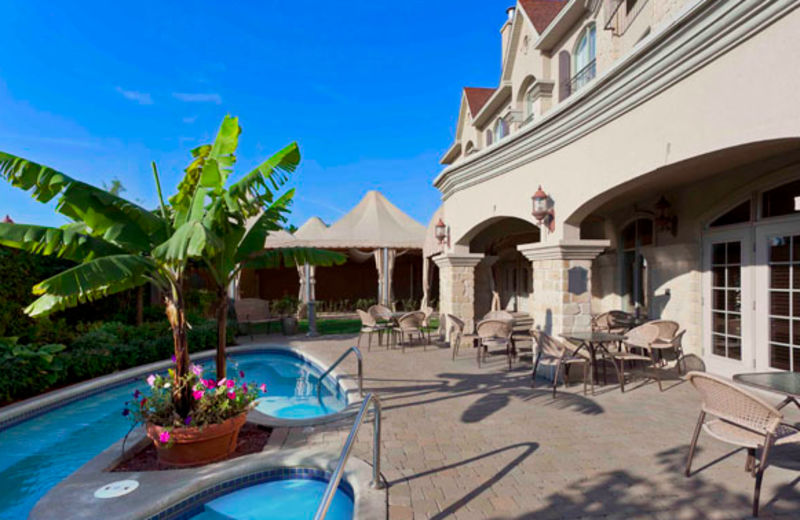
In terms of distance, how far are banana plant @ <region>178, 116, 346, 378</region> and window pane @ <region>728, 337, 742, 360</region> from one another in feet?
23.6

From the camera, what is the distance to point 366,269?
2495 cm

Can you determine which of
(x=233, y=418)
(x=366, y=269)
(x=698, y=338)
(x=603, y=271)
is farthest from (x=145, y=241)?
(x=366, y=269)

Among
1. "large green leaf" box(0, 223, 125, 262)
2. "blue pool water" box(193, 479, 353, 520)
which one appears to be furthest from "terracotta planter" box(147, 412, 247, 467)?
"large green leaf" box(0, 223, 125, 262)

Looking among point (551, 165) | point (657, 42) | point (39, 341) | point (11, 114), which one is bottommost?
point (39, 341)

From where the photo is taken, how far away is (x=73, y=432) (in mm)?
6867

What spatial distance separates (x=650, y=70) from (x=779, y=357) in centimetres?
496

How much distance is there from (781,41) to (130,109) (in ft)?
69.1

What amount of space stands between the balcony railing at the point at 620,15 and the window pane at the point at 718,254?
6430mm

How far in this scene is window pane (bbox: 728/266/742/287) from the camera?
737 cm

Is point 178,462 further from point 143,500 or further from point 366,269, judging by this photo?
point 366,269

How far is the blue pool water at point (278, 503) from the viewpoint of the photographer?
4.22 meters

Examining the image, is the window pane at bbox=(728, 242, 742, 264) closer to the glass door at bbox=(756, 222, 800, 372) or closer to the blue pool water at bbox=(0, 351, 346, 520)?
the glass door at bbox=(756, 222, 800, 372)

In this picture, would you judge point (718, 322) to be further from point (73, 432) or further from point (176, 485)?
point (73, 432)

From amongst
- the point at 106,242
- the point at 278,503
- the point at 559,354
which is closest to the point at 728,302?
the point at 559,354
